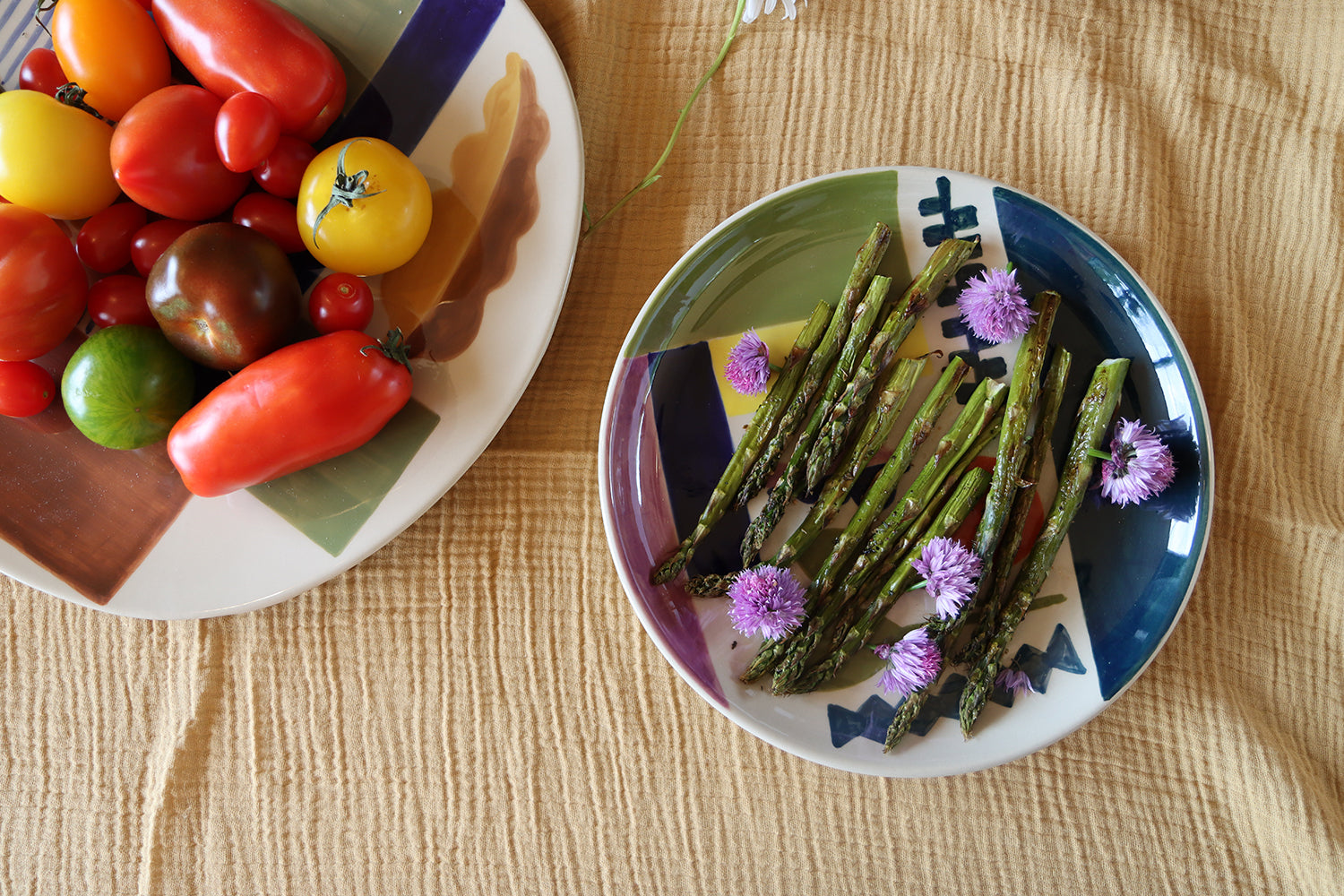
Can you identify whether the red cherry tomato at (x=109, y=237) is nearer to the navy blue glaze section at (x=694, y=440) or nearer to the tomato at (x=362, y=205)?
the tomato at (x=362, y=205)

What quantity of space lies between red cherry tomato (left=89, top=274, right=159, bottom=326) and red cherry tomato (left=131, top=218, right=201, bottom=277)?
1.0 inches

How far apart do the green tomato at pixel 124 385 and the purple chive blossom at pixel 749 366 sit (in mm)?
612

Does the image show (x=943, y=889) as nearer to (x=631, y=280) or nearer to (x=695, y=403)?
(x=695, y=403)

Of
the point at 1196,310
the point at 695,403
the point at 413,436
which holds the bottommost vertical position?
the point at 413,436

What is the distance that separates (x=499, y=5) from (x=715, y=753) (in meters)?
0.94

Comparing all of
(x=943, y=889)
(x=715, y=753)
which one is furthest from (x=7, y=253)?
(x=943, y=889)

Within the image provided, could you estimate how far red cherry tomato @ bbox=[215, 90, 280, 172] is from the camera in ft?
2.75

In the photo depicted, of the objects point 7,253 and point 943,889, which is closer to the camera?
point 7,253

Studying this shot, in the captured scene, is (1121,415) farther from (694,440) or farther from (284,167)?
(284,167)

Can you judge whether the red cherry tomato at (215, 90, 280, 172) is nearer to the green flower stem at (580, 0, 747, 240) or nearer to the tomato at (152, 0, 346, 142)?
the tomato at (152, 0, 346, 142)

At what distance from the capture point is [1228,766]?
39.2 inches

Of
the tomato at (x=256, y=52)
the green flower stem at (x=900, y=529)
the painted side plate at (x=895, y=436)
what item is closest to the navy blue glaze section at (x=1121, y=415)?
the painted side plate at (x=895, y=436)

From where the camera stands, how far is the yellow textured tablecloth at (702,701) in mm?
1006

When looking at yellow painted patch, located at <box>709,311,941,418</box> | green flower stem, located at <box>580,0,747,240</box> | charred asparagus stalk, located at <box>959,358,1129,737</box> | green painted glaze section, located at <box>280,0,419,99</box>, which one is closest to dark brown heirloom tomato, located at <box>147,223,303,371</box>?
green painted glaze section, located at <box>280,0,419,99</box>
